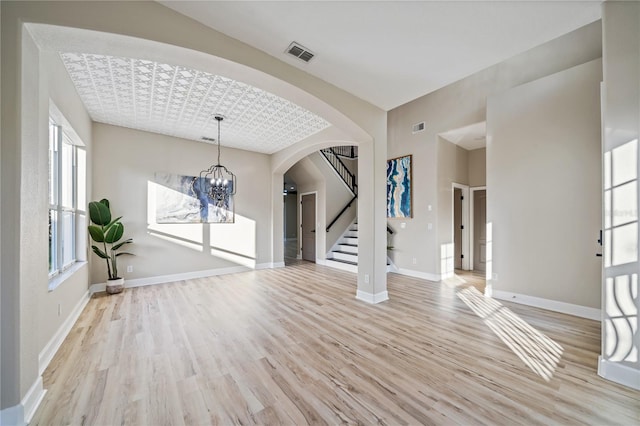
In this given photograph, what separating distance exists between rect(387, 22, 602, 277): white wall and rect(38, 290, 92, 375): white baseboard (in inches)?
228

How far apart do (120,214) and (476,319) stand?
6.10m

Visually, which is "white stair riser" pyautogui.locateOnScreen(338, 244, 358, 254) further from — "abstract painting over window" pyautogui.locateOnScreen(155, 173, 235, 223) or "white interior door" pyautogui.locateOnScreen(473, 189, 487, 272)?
"abstract painting over window" pyautogui.locateOnScreen(155, 173, 235, 223)

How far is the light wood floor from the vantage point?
169cm

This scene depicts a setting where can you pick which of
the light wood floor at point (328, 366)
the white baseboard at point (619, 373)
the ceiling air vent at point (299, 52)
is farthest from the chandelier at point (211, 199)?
the white baseboard at point (619, 373)

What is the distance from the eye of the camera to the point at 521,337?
2.76 metres

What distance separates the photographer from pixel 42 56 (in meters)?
2.24

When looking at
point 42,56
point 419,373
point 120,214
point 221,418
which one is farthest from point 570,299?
point 120,214

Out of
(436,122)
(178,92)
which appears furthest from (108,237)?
(436,122)

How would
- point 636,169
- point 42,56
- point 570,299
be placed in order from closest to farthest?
point 636,169 → point 42,56 → point 570,299

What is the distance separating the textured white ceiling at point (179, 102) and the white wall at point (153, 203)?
327mm

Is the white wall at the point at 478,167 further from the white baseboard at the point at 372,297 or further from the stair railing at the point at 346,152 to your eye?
the white baseboard at the point at 372,297

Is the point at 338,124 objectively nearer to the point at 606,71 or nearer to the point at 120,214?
the point at 606,71

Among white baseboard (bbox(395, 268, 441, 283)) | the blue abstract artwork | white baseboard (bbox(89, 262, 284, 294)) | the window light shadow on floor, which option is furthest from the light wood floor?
the blue abstract artwork

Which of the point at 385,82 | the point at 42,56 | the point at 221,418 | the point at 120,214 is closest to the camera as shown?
the point at 221,418
